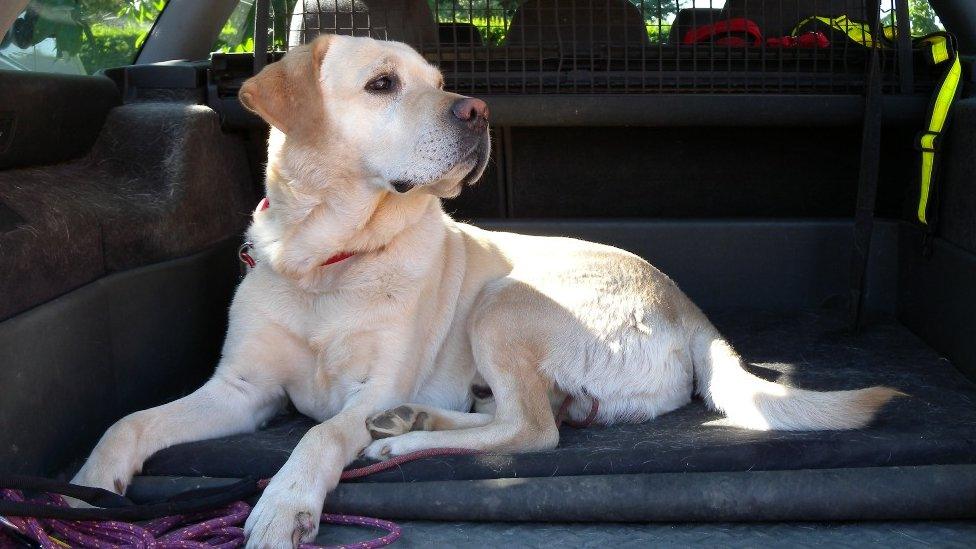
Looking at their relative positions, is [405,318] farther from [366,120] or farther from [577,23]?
[577,23]

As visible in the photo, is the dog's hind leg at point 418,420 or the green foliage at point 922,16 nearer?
the dog's hind leg at point 418,420

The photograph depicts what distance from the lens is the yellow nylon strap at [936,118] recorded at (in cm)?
310

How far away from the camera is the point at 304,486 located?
82.2 inches

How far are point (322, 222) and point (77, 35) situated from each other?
135 centimetres

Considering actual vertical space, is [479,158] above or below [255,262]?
above

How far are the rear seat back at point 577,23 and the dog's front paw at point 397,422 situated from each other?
141 centimetres

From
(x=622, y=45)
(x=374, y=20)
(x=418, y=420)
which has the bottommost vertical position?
(x=418, y=420)

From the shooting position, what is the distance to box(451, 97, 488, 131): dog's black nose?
8.20 feet

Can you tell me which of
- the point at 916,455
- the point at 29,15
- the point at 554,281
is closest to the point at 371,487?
the point at 554,281

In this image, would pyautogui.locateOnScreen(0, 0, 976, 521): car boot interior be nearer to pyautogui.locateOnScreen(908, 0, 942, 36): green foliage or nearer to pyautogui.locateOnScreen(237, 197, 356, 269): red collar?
pyautogui.locateOnScreen(908, 0, 942, 36): green foliage

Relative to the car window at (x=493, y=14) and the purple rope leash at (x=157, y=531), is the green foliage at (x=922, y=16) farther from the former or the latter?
the purple rope leash at (x=157, y=531)

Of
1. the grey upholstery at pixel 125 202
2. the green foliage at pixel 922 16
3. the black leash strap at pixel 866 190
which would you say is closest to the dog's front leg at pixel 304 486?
the grey upholstery at pixel 125 202

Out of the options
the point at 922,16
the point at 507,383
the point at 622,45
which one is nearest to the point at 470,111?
the point at 507,383

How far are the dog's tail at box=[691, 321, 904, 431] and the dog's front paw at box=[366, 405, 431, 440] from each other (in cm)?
80
